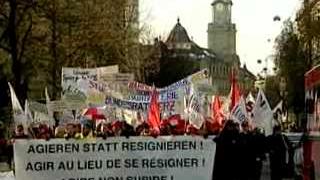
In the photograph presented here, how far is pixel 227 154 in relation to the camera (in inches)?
762

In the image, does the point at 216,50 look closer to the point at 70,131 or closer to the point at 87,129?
the point at 87,129

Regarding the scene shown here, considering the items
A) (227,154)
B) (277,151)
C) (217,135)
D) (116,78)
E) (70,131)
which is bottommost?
(277,151)

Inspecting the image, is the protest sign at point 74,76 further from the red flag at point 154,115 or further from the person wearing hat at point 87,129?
the red flag at point 154,115

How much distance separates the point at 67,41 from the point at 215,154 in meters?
23.0

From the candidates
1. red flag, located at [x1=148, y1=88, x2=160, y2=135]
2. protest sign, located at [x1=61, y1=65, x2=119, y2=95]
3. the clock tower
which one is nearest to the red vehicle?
red flag, located at [x1=148, y1=88, x2=160, y2=135]

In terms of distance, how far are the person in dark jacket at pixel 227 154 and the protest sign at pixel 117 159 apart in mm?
1424

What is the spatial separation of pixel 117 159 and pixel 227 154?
2789 millimetres

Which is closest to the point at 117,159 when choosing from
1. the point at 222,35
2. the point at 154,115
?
the point at 154,115

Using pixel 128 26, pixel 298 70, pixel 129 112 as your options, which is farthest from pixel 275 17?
pixel 129 112

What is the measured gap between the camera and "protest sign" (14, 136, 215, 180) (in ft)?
57.2

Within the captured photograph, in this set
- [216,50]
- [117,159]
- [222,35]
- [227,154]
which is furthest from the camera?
[216,50]

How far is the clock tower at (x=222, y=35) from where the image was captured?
188 meters

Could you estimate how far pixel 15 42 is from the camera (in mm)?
37812

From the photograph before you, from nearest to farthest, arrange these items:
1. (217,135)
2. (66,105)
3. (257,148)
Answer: (217,135) → (257,148) → (66,105)
